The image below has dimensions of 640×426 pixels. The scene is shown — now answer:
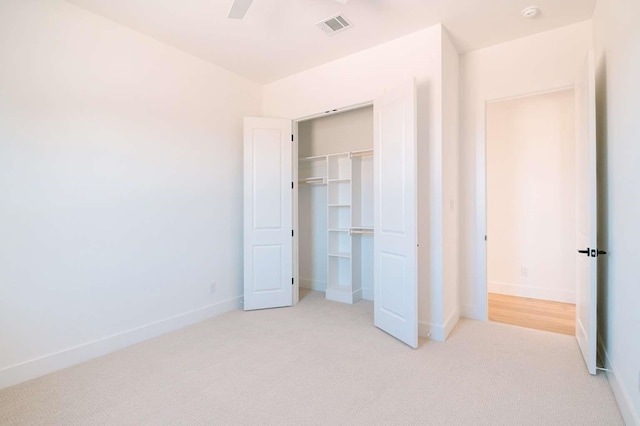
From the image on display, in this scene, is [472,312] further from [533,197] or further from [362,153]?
[362,153]

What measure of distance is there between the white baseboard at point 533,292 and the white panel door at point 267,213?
300 centimetres

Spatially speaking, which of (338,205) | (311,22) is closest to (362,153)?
(338,205)

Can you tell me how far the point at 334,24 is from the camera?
9.50ft

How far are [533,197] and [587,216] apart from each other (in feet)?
7.21

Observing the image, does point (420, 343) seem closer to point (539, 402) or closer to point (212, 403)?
point (539, 402)

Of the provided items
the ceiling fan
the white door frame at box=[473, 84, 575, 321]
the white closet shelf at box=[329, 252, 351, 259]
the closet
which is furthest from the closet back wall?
the ceiling fan

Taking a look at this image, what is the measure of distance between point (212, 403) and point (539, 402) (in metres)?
2.07

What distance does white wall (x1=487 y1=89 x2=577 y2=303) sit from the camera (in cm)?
408

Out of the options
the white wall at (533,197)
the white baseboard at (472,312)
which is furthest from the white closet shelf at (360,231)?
the white wall at (533,197)

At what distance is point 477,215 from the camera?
3.52 m

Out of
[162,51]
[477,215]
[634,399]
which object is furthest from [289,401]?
[162,51]

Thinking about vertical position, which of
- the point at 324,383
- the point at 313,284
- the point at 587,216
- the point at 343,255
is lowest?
the point at 324,383

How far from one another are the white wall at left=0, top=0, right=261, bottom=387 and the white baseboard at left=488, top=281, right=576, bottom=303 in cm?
382

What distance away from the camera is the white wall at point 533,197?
408cm
